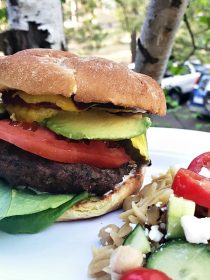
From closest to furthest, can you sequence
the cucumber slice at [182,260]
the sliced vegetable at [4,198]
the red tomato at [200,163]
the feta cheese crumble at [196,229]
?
the cucumber slice at [182,260] < the feta cheese crumble at [196,229] < the sliced vegetable at [4,198] < the red tomato at [200,163]

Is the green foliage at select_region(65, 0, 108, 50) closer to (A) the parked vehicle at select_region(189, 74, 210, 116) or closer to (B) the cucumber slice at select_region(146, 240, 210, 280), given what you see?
(A) the parked vehicle at select_region(189, 74, 210, 116)

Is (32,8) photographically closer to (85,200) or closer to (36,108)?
(36,108)

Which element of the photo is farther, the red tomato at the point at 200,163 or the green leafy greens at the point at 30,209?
the red tomato at the point at 200,163

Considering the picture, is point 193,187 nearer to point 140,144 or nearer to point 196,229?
point 196,229

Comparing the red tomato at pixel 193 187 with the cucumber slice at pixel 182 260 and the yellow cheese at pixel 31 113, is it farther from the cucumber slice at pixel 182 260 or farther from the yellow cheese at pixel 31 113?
the yellow cheese at pixel 31 113

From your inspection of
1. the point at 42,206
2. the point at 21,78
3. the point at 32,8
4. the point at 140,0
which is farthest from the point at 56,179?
the point at 140,0

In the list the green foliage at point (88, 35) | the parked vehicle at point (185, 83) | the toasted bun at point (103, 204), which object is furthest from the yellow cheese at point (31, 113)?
the parked vehicle at point (185, 83)

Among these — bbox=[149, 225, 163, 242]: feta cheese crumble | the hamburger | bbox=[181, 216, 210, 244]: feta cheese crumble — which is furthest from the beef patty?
bbox=[181, 216, 210, 244]: feta cheese crumble
